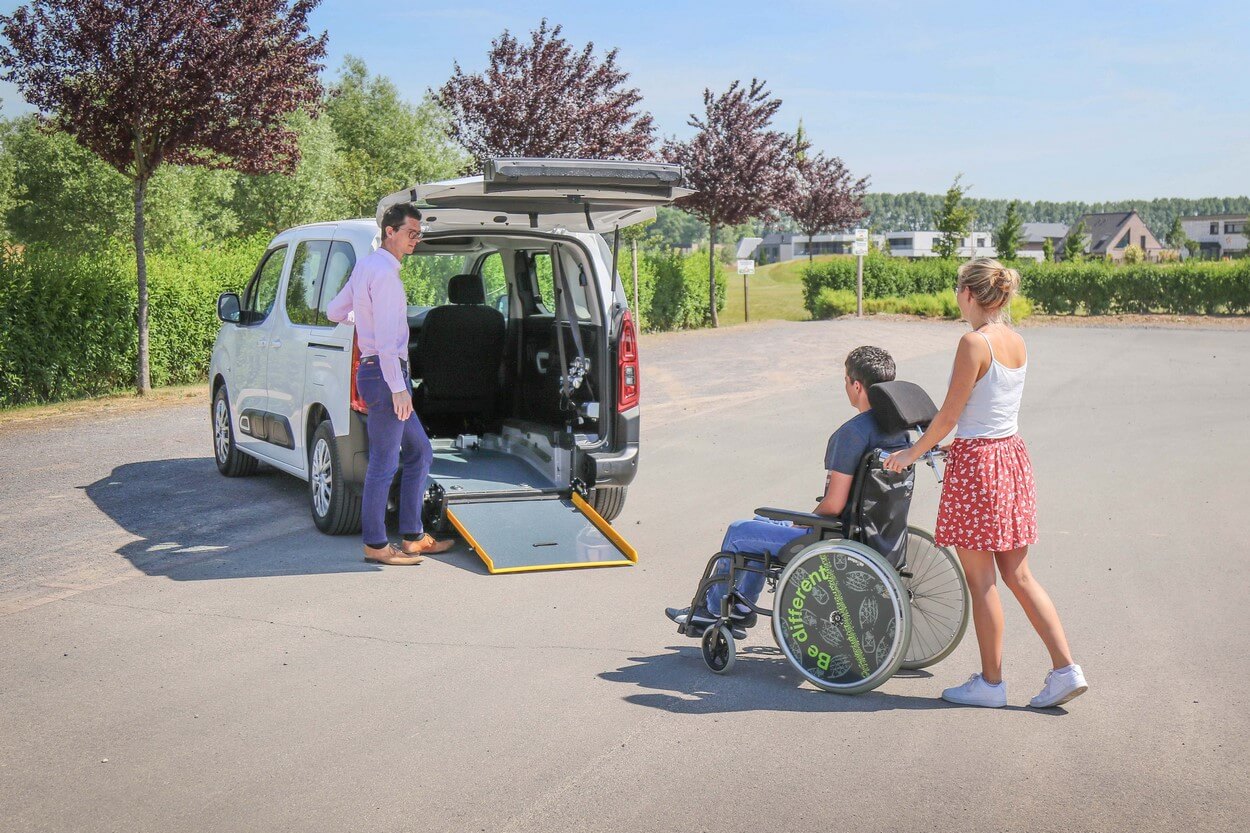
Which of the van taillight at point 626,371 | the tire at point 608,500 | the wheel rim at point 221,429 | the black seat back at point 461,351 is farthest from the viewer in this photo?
the wheel rim at point 221,429

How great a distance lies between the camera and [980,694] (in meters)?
4.76

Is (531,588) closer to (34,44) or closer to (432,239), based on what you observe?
(432,239)

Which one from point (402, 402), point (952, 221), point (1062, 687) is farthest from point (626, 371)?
point (952, 221)

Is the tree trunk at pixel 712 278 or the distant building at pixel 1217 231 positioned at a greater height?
the distant building at pixel 1217 231

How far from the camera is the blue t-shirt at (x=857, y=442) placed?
16.0ft

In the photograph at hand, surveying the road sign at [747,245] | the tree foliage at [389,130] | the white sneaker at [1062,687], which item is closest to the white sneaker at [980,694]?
the white sneaker at [1062,687]

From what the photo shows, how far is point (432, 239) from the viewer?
27.0 ft

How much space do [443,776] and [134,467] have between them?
733 centimetres

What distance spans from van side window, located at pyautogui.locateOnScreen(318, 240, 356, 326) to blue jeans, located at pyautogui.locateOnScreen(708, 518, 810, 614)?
11.6 feet

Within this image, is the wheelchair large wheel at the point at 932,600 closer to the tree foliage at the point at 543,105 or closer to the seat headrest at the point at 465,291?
the seat headrest at the point at 465,291

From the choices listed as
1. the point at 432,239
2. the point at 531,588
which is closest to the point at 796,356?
the point at 432,239

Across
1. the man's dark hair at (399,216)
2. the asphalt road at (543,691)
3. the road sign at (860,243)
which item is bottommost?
the asphalt road at (543,691)

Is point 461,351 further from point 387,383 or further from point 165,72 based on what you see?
point 165,72

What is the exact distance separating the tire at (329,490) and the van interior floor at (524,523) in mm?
589
